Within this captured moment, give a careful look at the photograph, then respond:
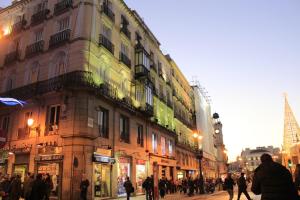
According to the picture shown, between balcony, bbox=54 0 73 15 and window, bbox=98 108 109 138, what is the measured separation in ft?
27.9

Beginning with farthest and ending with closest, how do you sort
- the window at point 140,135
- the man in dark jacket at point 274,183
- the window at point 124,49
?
the window at point 140,135
the window at point 124,49
the man in dark jacket at point 274,183

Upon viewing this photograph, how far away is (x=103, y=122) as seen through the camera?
22484mm

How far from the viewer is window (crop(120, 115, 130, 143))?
2500 centimetres

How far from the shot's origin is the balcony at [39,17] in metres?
24.9

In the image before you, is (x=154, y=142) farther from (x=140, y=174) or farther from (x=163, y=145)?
(x=140, y=174)

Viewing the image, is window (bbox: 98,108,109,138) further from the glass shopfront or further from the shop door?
the glass shopfront

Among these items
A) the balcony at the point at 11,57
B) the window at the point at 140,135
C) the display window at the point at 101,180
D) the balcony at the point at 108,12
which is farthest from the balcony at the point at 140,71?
the balcony at the point at 11,57

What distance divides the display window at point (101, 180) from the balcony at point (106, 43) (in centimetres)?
905

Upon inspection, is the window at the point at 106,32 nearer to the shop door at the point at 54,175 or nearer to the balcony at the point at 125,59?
the balcony at the point at 125,59

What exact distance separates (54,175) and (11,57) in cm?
1224

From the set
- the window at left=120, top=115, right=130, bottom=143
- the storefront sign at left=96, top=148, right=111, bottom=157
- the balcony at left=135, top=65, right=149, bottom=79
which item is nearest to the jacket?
the storefront sign at left=96, top=148, right=111, bottom=157

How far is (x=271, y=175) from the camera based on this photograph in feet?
13.9

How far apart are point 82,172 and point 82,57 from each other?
25.9ft

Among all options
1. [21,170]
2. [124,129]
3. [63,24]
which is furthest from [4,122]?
[124,129]
